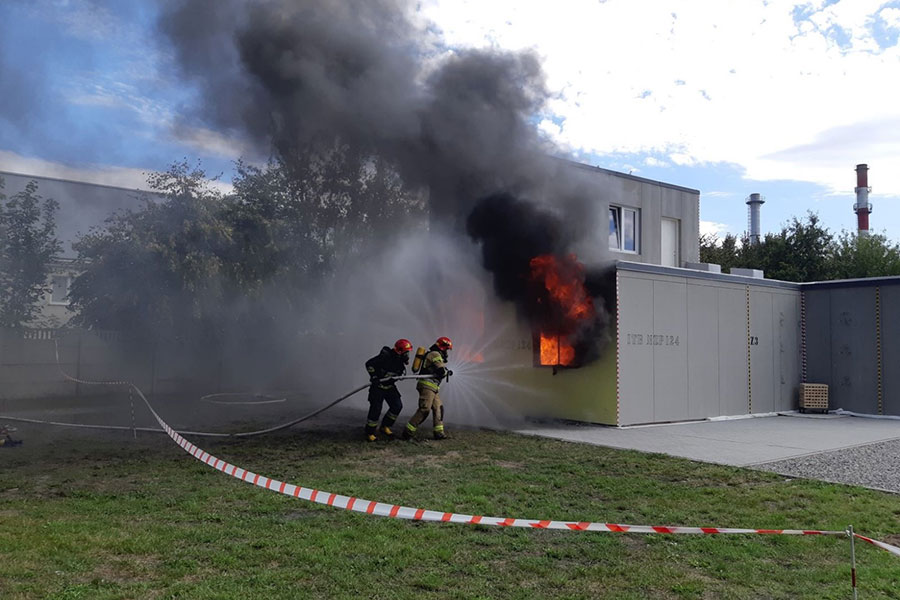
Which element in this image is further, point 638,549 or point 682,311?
point 682,311

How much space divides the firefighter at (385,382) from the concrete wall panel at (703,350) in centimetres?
663

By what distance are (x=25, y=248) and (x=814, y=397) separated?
18771mm

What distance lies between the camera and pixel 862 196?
45625 mm

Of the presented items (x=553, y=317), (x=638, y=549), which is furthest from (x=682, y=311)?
(x=638, y=549)

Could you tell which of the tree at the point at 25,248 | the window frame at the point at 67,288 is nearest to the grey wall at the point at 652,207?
the tree at the point at 25,248

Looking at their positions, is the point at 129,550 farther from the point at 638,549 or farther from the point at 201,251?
the point at 201,251

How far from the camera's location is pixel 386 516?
6102 mm

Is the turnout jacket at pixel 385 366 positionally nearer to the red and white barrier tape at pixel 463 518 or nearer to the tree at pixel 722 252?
the red and white barrier tape at pixel 463 518

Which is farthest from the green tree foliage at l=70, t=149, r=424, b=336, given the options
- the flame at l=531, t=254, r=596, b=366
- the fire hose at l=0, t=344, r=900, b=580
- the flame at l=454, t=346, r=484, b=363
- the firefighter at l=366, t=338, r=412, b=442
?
the fire hose at l=0, t=344, r=900, b=580

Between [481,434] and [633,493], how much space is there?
15.9 ft

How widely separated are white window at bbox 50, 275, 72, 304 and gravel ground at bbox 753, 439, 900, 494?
51.5 ft

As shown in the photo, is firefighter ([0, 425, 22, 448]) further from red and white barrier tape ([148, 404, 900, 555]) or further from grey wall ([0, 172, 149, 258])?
grey wall ([0, 172, 149, 258])

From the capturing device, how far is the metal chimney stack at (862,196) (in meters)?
45.2

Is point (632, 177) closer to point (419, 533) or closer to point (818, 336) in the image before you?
point (818, 336)
